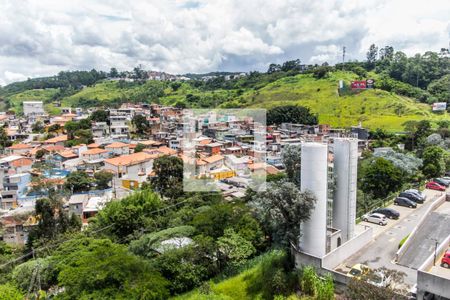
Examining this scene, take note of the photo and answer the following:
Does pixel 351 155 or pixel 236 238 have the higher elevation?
pixel 351 155

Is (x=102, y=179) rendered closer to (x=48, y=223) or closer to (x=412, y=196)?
(x=48, y=223)

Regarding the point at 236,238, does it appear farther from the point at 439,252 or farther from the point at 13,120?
the point at 13,120

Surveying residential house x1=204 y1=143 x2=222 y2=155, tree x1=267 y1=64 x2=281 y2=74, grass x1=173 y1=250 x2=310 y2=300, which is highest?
tree x1=267 y1=64 x2=281 y2=74

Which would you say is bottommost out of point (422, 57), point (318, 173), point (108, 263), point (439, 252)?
point (108, 263)

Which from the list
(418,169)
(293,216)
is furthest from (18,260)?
(418,169)

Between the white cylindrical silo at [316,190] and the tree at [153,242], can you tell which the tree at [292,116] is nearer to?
the tree at [153,242]

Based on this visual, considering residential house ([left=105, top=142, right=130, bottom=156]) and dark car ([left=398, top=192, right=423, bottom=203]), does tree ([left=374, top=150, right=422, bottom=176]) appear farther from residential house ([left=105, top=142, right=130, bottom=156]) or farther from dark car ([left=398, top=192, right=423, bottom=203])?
residential house ([left=105, top=142, right=130, bottom=156])

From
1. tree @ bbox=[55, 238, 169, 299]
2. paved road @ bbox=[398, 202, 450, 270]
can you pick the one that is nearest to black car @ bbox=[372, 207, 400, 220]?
paved road @ bbox=[398, 202, 450, 270]
